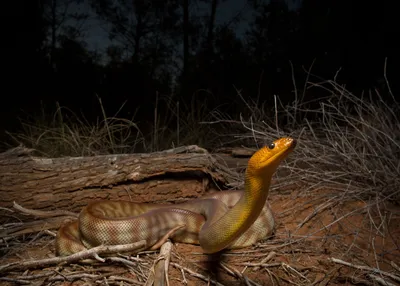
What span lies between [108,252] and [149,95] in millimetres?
6159

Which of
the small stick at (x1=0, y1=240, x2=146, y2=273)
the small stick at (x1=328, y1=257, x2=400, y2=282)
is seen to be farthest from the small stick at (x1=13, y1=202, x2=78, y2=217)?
the small stick at (x1=328, y1=257, x2=400, y2=282)

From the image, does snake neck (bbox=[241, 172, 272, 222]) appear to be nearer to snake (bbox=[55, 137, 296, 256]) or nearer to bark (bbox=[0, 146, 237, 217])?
snake (bbox=[55, 137, 296, 256])

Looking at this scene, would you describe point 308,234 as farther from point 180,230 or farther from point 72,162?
point 72,162

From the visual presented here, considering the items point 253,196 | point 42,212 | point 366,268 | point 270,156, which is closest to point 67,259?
point 42,212

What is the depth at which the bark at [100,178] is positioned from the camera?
3307 millimetres

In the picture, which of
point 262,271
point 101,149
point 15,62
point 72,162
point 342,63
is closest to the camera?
point 262,271

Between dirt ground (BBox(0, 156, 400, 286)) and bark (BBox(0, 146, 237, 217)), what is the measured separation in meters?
0.38

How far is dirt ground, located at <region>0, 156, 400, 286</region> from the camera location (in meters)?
2.29

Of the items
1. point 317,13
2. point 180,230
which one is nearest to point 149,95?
point 317,13

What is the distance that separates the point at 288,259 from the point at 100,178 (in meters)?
1.87

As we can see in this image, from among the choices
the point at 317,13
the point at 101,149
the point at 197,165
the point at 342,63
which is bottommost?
the point at 101,149

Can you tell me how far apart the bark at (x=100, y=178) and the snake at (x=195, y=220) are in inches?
7.9

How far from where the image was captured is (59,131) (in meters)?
5.57

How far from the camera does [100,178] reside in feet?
11.2
